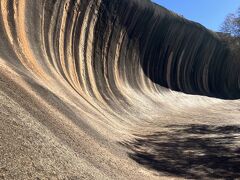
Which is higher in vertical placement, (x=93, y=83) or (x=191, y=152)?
(x=93, y=83)

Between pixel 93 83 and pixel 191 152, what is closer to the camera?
pixel 191 152

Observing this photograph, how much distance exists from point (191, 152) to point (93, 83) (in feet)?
33.3

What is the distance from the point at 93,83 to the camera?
26516 mm

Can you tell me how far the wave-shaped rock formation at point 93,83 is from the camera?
10591 mm

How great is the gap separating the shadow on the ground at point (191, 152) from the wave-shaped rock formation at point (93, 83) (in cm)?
36

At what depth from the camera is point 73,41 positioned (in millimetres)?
27016

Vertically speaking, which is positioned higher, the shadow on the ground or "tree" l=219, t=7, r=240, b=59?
"tree" l=219, t=7, r=240, b=59

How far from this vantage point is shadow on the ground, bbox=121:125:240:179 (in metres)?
14.9

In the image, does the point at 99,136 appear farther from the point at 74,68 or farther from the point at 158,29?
the point at 158,29

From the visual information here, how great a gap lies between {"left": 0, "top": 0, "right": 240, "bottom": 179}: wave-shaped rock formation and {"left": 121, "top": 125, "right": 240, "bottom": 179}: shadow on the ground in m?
0.36

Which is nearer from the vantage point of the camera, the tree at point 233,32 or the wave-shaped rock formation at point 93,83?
the wave-shaped rock formation at point 93,83

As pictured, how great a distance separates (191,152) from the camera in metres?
17.9

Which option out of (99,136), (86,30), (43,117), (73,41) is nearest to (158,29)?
(86,30)

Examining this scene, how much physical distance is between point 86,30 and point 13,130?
2008cm
